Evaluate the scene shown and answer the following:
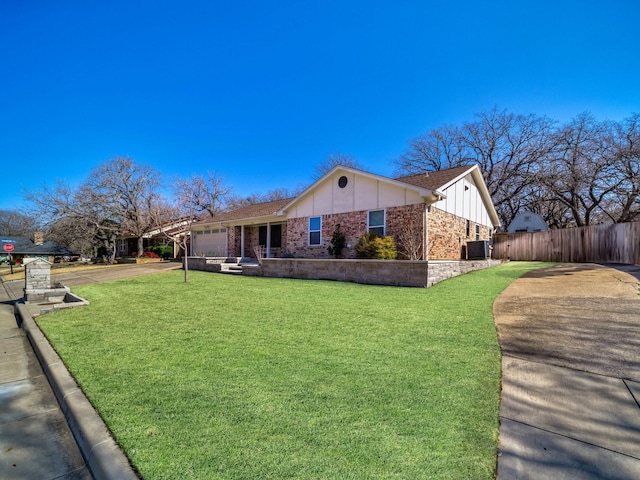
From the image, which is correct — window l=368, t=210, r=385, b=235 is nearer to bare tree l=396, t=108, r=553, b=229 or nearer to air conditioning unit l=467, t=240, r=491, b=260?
air conditioning unit l=467, t=240, r=491, b=260

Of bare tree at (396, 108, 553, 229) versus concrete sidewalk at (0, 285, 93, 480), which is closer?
concrete sidewalk at (0, 285, 93, 480)

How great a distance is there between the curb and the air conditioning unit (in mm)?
16636

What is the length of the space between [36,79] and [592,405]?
2078cm

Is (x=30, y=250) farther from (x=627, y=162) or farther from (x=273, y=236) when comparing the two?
(x=627, y=162)

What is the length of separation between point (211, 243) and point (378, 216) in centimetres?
1402

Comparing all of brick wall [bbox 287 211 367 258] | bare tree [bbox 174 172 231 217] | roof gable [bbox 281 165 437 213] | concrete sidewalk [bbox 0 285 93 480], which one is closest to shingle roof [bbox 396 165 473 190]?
roof gable [bbox 281 165 437 213]

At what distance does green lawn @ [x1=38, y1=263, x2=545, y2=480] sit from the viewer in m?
2.07

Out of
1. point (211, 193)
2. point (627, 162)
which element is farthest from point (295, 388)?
point (211, 193)

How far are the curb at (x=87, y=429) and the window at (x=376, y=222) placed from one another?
38.8ft

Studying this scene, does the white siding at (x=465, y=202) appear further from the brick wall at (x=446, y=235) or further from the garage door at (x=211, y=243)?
the garage door at (x=211, y=243)

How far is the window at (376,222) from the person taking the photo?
14.1 m

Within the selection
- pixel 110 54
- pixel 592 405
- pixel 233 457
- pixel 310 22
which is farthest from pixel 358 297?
pixel 110 54

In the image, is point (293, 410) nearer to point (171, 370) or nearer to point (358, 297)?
point (171, 370)

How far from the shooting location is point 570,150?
84.0ft
